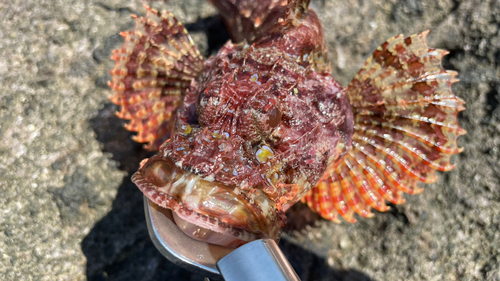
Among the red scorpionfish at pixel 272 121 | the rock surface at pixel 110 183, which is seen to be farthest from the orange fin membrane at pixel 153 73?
the rock surface at pixel 110 183

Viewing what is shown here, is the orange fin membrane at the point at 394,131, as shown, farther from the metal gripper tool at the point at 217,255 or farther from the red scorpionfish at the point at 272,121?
the metal gripper tool at the point at 217,255

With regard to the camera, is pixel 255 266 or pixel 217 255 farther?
pixel 217 255

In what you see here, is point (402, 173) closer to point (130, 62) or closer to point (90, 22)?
point (130, 62)

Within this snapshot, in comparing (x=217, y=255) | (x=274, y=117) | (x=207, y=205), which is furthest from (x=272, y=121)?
(x=217, y=255)

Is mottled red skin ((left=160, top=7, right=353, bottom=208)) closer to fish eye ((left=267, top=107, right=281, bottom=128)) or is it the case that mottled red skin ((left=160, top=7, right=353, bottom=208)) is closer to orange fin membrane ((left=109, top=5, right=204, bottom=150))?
fish eye ((left=267, top=107, right=281, bottom=128))

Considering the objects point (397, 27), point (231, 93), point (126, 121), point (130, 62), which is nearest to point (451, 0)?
point (397, 27)

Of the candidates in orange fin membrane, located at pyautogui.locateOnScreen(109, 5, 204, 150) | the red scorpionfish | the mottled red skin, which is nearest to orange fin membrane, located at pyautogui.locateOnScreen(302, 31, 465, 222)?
the red scorpionfish

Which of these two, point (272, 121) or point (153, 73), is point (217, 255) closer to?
point (272, 121)
